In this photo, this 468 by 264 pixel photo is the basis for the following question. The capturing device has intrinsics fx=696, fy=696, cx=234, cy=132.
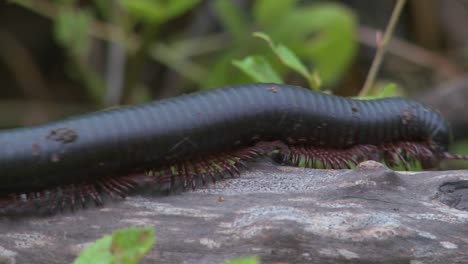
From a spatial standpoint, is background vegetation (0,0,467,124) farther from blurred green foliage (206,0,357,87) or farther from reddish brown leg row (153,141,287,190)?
reddish brown leg row (153,141,287,190)

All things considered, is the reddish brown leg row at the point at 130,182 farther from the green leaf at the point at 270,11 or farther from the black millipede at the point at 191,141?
the green leaf at the point at 270,11

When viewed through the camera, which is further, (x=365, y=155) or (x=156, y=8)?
(x=156, y=8)

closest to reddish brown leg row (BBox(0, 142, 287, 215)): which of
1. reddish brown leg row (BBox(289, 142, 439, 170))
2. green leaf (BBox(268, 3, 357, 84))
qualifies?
reddish brown leg row (BBox(289, 142, 439, 170))

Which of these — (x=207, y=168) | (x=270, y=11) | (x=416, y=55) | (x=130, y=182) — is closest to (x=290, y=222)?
(x=207, y=168)

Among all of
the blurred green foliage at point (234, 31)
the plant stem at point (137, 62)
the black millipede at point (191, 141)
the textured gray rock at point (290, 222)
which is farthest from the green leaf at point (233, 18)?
the textured gray rock at point (290, 222)

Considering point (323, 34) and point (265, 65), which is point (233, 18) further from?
point (265, 65)

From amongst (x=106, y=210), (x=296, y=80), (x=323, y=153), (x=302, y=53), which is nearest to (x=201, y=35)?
(x=296, y=80)
